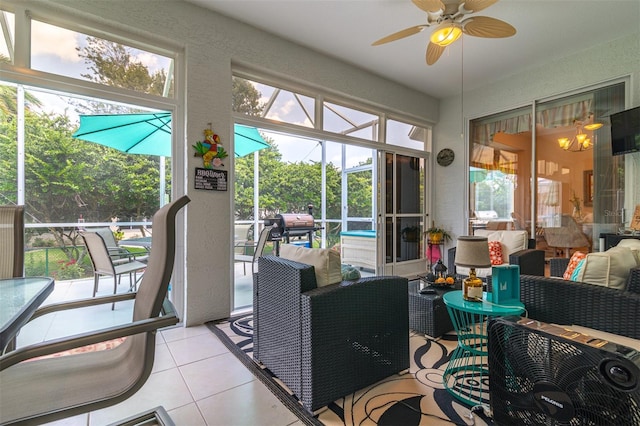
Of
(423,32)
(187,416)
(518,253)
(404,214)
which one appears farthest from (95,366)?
(404,214)

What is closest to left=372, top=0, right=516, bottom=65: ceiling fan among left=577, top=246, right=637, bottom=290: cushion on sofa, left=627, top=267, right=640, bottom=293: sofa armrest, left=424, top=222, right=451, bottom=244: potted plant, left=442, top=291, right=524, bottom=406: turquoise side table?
left=577, top=246, right=637, bottom=290: cushion on sofa

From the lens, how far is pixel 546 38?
337 centimetres

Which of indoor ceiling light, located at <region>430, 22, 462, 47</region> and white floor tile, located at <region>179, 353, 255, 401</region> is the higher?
indoor ceiling light, located at <region>430, 22, 462, 47</region>

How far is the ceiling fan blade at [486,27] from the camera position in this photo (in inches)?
92.5

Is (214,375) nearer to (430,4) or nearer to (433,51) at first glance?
(430,4)

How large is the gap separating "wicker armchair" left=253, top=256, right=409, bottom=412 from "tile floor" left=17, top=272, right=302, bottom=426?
0.18 m

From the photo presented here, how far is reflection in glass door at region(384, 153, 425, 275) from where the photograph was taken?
4754mm

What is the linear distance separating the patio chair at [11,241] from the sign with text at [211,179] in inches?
52.5

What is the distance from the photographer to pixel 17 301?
1.19 metres

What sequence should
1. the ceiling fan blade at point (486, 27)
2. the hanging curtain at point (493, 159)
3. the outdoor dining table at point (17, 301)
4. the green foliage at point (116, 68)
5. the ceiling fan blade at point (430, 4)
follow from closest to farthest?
the outdoor dining table at point (17, 301) → the ceiling fan blade at point (430, 4) → the ceiling fan blade at point (486, 27) → the green foliage at point (116, 68) → the hanging curtain at point (493, 159)

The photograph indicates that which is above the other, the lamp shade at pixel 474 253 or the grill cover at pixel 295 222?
the grill cover at pixel 295 222

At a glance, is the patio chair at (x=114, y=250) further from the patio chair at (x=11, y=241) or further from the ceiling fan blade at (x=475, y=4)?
the ceiling fan blade at (x=475, y=4)

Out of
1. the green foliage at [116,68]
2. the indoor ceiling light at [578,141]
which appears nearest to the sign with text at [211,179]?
the green foliage at [116,68]

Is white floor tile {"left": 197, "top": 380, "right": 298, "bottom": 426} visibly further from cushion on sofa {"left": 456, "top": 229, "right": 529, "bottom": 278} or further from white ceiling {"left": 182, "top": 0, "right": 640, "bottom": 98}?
white ceiling {"left": 182, "top": 0, "right": 640, "bottom": 98}
